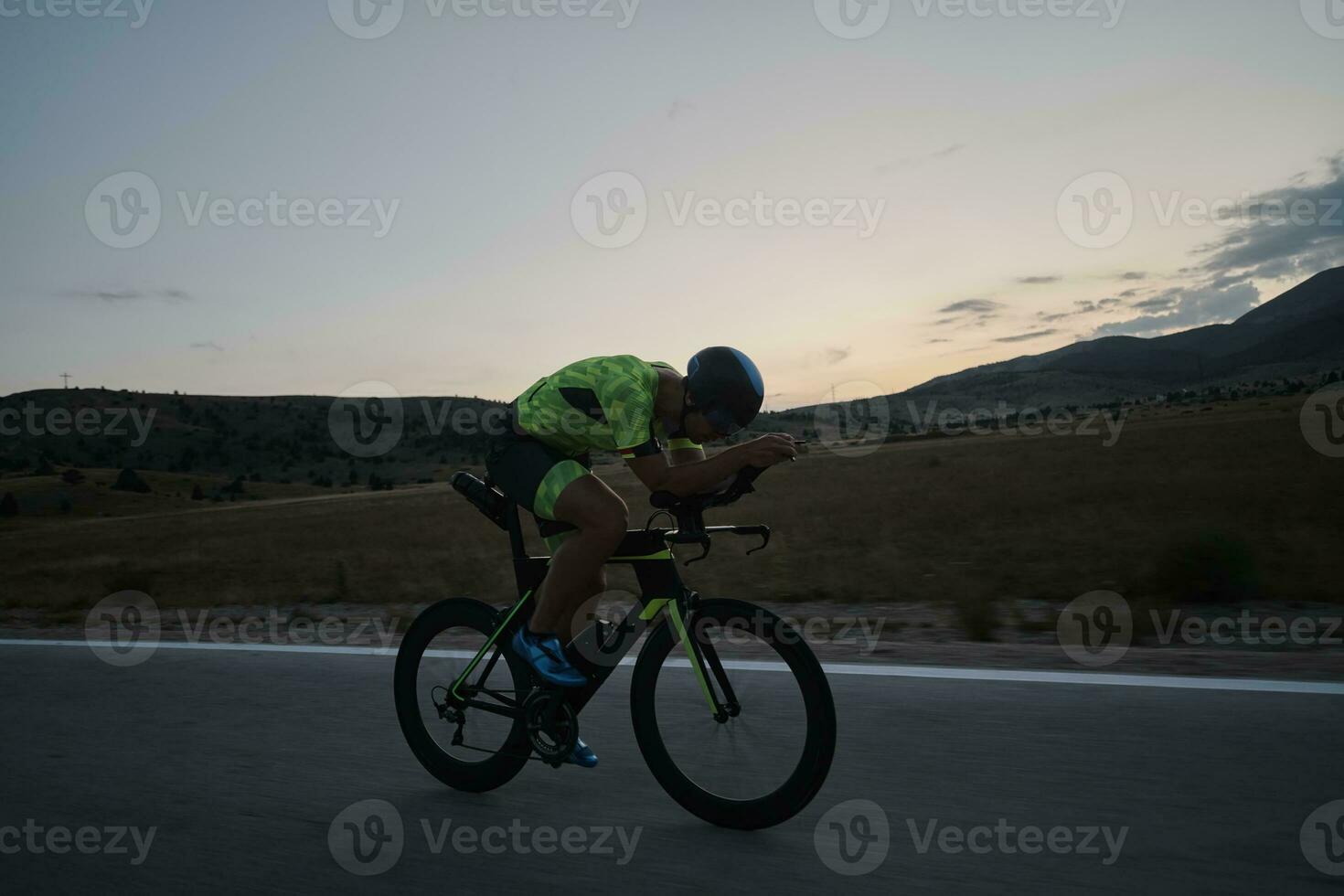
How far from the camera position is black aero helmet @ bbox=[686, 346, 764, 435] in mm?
3475

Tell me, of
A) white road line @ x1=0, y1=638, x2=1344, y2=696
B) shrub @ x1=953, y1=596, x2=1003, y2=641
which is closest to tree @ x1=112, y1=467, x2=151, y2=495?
shrub @ x1=953, y1=596, x2=1003, y2=641

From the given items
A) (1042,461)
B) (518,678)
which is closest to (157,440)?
(1042,461)

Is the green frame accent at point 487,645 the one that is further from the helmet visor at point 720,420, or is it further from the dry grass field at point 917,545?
the dry grass field at point 917,545

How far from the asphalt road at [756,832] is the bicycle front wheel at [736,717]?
153mm

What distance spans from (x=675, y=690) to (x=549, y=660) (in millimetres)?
513

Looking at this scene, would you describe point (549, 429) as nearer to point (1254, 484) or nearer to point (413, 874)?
point (413, 874)

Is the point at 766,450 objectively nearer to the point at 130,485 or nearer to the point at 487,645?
the point at 487,645

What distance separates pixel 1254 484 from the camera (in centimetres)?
1741

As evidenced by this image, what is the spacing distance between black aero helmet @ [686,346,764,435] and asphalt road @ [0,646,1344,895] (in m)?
1.47

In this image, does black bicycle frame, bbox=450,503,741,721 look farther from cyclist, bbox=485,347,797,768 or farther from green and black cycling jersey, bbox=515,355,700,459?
green and black cycling jersey, bbox=515,355,700,459

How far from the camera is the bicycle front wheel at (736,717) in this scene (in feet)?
11.1

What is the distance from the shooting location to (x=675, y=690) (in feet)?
12.1

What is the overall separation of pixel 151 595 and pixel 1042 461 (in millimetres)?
22480

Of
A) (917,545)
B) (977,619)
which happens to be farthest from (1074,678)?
(917,545)
